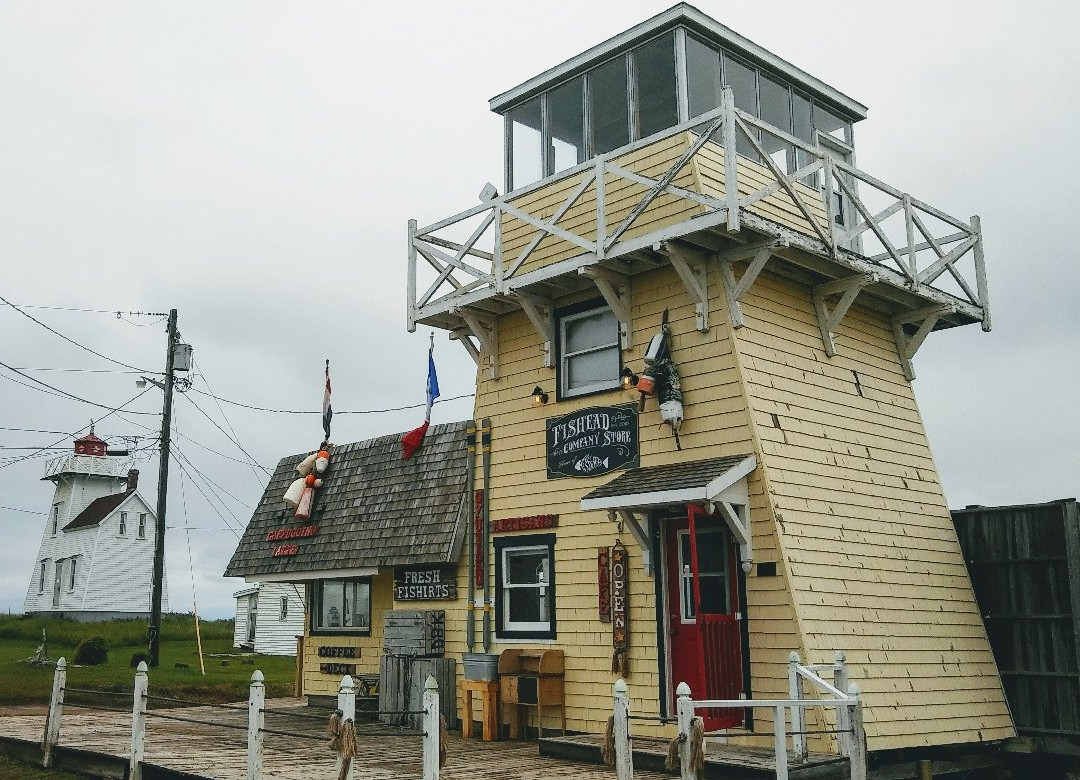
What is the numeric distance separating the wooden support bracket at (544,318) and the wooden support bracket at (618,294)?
1.00 m

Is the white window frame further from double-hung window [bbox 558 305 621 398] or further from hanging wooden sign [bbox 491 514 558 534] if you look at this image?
double-hung window [bbox 558 305 621 398]

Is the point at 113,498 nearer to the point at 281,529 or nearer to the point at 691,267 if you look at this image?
the point at 281,529

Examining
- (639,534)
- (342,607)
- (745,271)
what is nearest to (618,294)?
(745,271)

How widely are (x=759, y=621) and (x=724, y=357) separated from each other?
300 centimetres

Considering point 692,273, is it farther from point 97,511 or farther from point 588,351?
point 97,511

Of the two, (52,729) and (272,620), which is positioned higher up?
(272,620)

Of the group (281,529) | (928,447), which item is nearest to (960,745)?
(928,447)

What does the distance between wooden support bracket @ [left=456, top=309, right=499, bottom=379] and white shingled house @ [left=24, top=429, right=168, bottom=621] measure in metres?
40.9

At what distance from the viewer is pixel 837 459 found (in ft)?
42.1

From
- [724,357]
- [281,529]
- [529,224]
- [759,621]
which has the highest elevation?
[529,224]

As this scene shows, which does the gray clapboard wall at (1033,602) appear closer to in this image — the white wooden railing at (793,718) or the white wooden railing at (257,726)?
the white wooden railing at (793,718)

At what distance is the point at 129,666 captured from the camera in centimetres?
2772

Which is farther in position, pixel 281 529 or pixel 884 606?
→ pixel 281 529

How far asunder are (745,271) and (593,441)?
2.93m
